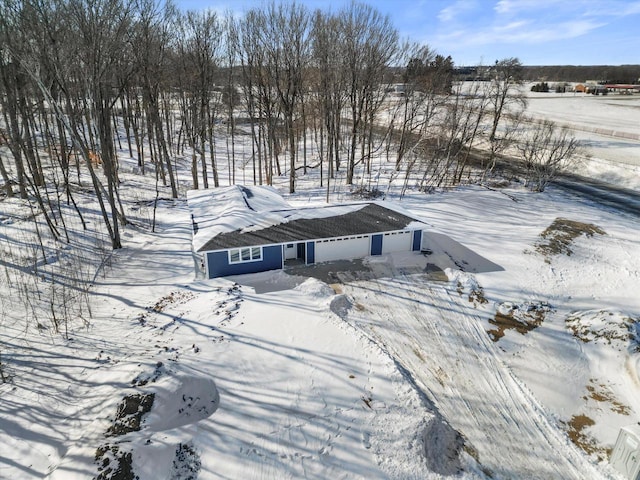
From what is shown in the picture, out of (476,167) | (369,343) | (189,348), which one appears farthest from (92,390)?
(476,167)

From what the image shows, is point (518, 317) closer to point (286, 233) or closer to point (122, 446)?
point (286, 233)

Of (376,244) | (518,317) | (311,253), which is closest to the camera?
(518,317)

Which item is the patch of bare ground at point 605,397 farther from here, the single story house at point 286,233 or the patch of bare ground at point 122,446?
the patch of bare ground at point 122,446

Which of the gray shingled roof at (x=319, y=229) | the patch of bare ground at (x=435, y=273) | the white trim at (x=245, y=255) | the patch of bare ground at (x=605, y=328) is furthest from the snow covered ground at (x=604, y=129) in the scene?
the white trim at (x=245, y=255)

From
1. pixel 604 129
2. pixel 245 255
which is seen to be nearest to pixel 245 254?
pixel 245 255

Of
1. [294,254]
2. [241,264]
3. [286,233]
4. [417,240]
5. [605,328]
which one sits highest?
[286,233]

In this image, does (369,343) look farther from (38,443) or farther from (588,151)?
(588,151)

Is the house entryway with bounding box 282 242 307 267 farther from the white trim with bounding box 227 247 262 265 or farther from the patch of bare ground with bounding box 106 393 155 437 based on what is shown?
the patch of bare ground with bounding box 106 393 155 437

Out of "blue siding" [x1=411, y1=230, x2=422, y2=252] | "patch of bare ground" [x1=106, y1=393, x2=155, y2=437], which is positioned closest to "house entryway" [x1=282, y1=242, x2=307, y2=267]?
"blue siding" [x1=411, y1=230, x2=422, y2=252]
